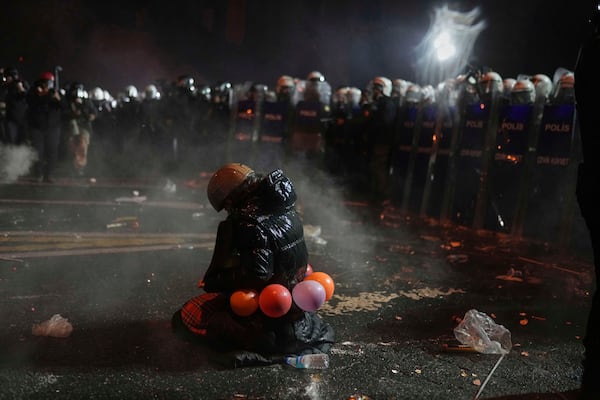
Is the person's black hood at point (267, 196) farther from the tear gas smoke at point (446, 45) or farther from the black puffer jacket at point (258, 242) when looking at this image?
the tear gas smoke at point (446, 45)

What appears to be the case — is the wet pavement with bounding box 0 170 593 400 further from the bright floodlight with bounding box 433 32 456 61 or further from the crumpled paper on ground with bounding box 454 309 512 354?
the bright floodlight with bounding box 433 32 456 61

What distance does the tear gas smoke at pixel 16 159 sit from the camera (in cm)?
1408

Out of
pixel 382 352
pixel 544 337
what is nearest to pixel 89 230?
pixel 382 352

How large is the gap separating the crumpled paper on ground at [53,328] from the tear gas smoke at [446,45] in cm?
1861

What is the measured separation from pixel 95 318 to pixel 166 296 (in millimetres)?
897

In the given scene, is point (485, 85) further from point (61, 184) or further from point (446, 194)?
point (61, 184)

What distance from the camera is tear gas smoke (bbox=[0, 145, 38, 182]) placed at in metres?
14.1

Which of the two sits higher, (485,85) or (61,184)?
(485,85)

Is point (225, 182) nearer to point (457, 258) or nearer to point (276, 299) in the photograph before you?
point (276, 299)

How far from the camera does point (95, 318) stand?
15.3ft

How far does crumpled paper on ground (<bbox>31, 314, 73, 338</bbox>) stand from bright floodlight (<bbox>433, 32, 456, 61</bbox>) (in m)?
21.6

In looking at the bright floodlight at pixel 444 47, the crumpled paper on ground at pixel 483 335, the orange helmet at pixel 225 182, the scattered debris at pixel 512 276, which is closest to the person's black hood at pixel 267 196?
the orange helmet at pixel 225 182

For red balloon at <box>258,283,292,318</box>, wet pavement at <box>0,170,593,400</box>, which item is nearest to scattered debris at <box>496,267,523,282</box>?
wet pavement at <box>0,170,593,400</box>

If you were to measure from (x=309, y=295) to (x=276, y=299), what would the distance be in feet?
0.84
